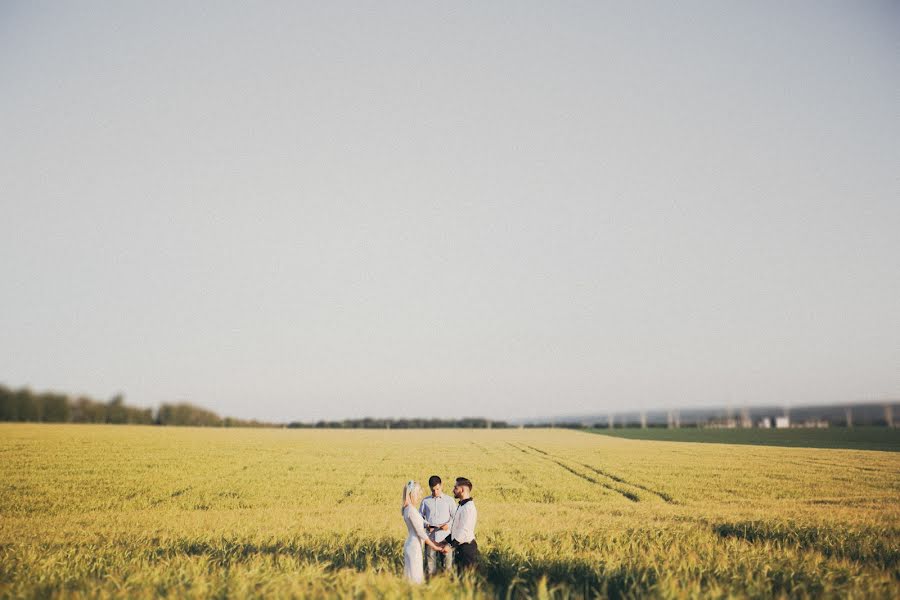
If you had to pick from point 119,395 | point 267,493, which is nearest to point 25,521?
point 267,493

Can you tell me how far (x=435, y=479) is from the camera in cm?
964

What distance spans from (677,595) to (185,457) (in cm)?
3970

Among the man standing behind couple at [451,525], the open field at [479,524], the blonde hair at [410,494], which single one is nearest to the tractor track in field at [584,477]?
the open field at [479,524]

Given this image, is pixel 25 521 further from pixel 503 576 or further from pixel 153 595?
pixel 503 576

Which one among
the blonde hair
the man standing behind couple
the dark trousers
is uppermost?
the blonde hair

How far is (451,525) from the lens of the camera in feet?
32.2

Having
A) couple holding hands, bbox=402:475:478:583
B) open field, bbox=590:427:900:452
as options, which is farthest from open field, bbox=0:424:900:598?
open field, bbox=590:427:900:452

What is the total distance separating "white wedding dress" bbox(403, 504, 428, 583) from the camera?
866 cm

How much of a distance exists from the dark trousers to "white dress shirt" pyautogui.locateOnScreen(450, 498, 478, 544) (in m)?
0.12

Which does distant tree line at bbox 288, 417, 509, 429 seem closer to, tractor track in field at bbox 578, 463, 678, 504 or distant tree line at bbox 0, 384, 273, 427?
distant tree line at bbox 0, 384, 273, 427

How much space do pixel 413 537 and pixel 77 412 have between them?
5275 inches

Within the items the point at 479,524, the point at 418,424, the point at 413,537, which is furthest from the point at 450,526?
the point at 418,424

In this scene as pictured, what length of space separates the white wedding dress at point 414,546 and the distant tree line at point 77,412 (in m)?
130

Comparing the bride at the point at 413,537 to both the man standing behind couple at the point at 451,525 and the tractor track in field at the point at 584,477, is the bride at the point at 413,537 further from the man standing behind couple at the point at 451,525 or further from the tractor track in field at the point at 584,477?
the tractor track in field at the point at 584,477
